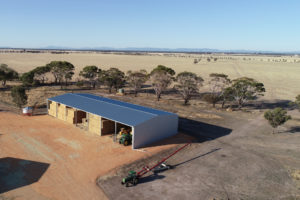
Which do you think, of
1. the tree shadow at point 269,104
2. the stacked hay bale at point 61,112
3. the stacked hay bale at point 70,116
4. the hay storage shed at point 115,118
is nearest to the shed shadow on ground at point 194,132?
the hay storage shed at point 115,118

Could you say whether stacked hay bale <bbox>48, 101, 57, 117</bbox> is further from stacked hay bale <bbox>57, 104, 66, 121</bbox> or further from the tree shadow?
the tree shadow

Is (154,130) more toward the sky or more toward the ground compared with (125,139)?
more toward the sky

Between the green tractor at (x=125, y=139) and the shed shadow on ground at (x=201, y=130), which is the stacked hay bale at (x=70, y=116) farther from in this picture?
the shed shadow on ground at (x=201, y=130)

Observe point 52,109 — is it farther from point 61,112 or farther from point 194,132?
point 194,132

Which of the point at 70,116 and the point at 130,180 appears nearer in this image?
the point at 130,180

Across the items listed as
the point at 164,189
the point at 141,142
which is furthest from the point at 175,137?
the point at 164,189

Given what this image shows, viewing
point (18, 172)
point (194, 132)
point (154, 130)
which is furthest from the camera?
point (194, 132)

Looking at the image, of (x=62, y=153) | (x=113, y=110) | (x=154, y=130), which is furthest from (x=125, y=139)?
(x=62, y=153)

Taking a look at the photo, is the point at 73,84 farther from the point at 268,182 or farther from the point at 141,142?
the point at 268,182
